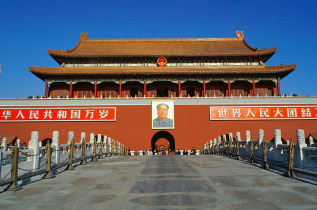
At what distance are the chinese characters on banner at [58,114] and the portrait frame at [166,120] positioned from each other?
343cm

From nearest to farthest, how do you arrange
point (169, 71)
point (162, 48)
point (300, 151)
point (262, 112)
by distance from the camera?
1. point (300, 151)
2. point (262, 112)
3. point (169, 71)
4. point (162, 48)

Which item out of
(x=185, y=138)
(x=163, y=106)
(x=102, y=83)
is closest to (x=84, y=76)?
(x=102, y=83)

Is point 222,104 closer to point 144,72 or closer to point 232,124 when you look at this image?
point 232,124

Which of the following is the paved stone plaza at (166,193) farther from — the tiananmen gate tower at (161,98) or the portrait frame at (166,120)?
the tiananmen gate tower at (161,98)

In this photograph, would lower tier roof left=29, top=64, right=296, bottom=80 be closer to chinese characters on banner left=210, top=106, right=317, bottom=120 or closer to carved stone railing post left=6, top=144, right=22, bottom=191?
chinese characters on banner left=210, top=106, right=317, bottom=120

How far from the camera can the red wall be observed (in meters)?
22.9

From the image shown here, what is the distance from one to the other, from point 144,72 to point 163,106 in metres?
3.92

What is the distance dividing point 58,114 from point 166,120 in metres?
9.28

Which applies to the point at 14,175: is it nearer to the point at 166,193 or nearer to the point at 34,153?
the point at 34,153

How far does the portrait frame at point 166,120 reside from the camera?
23.1 m

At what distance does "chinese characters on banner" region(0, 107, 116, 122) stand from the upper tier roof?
6068mm

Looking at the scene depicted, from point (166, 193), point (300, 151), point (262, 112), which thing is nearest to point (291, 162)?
point (300, 151)

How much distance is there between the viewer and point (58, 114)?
23312mm

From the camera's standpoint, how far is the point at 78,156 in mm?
10875
